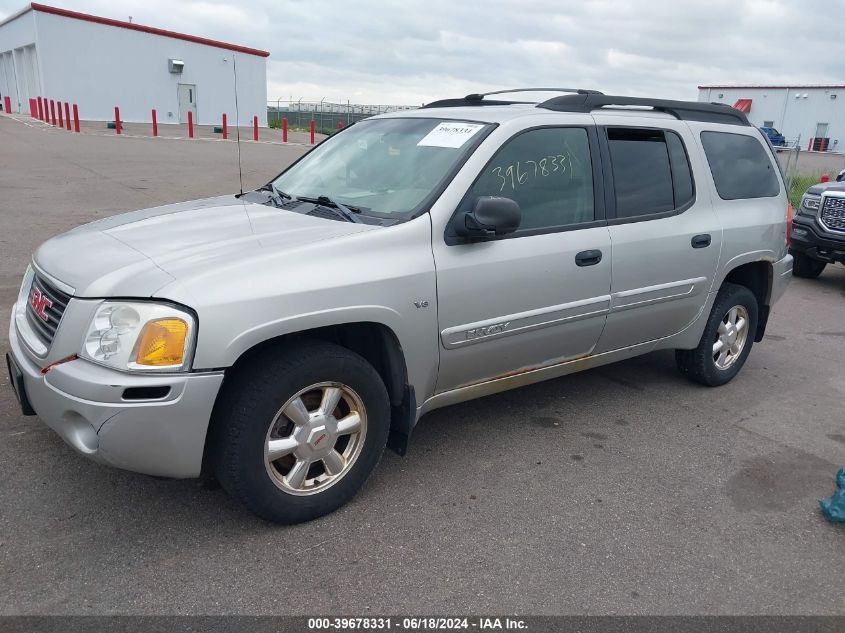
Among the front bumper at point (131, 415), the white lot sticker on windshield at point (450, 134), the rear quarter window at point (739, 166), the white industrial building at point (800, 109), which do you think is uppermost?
the white industrial building at point (800, 109)

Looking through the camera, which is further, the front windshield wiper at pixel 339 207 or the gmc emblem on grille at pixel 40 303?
the front windshield wiper at pixel 339 207

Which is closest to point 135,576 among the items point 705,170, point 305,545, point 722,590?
point 305,545

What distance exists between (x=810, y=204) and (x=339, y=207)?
24.9 ft

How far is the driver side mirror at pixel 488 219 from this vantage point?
3154 mm

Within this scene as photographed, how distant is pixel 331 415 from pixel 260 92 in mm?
43823

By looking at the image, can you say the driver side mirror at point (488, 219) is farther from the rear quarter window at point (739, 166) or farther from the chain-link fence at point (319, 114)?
the chain-link fence at point (319, 114)

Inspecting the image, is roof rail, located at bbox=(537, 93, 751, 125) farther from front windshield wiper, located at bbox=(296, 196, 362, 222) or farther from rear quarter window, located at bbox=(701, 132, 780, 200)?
front windshield wiper, located at bbox=(296, 196, 362, 222)

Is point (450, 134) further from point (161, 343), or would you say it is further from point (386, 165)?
point (161, 343)

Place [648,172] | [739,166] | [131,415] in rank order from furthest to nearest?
[739,166]
[648,172]
[131,415]

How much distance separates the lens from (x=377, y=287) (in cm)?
301

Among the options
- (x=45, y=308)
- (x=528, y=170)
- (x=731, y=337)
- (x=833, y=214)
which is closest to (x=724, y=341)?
(x=731, y=337)

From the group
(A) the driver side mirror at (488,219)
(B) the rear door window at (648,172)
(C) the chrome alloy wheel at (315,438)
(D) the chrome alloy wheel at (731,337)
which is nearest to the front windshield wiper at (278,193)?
(A) the driver side mirror at (488,219)

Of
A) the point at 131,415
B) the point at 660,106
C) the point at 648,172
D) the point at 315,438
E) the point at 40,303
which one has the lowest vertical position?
the point at 315,438

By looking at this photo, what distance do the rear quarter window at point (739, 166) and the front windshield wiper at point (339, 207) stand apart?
2.47m
